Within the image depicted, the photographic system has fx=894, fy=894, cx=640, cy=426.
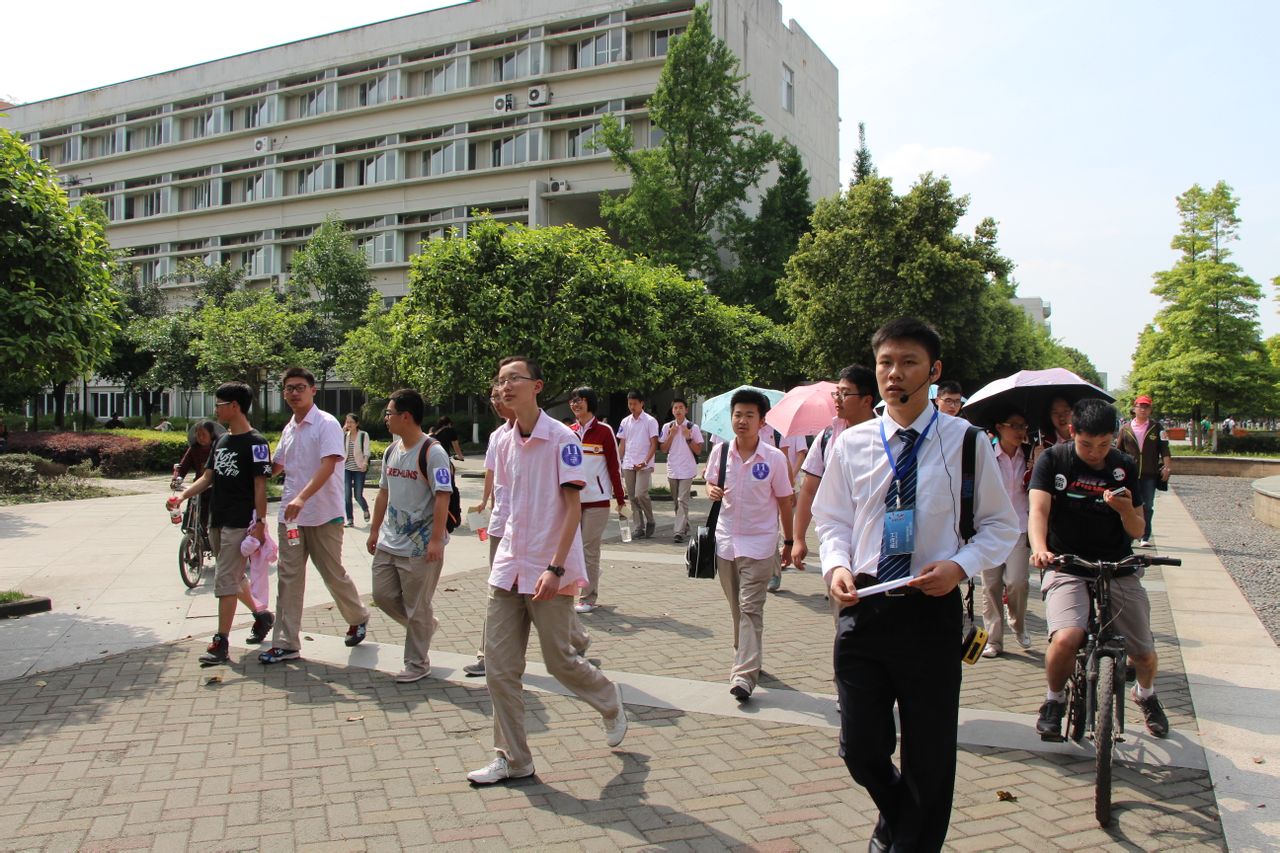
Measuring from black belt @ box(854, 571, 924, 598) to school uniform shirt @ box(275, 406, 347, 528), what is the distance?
13.9 ft

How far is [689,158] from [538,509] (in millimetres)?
36260

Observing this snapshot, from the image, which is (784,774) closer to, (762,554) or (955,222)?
(762,554)

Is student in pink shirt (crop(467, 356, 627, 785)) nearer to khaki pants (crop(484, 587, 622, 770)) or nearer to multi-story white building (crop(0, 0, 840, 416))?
khaki pants (crop(484, 587, 622, 770))

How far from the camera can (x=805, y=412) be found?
31.7 feet

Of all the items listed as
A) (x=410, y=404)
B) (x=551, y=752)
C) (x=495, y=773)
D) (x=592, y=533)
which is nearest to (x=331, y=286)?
(x=592, y=533)

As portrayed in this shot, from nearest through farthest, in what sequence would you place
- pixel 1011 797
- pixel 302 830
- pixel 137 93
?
pixel 302 830
pixel 1011 797
pixel 137 93

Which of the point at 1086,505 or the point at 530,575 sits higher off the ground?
the point at 1086,505

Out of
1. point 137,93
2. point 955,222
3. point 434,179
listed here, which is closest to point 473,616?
point 955,222

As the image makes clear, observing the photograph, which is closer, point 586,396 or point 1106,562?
point 1106,562

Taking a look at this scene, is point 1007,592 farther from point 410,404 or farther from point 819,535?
point 410,404

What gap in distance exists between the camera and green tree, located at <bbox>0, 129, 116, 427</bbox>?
7.50 m

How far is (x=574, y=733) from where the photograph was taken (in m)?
4.92

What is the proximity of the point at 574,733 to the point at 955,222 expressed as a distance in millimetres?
32706

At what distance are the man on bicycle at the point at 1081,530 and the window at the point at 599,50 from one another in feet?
142
